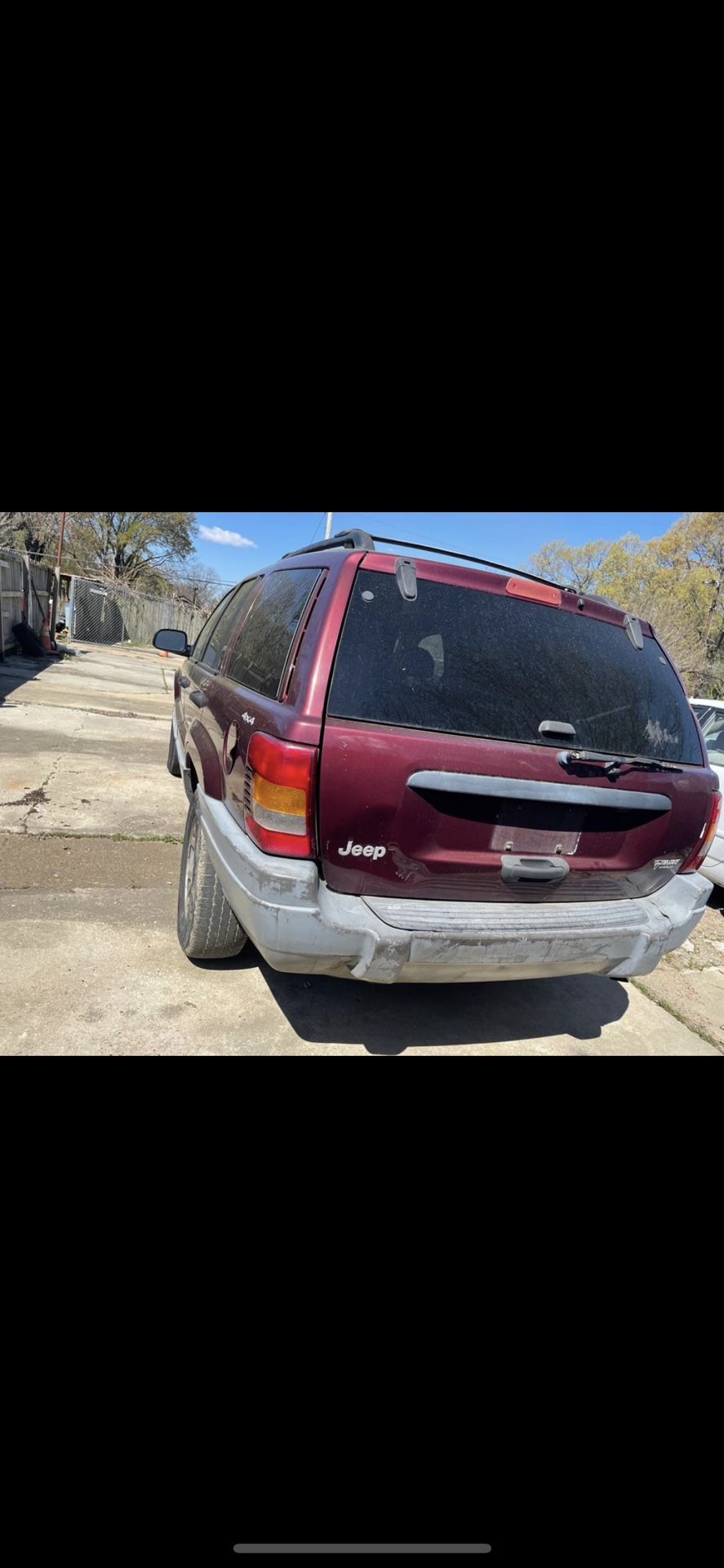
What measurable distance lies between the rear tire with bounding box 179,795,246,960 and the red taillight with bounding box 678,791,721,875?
6.49 feet

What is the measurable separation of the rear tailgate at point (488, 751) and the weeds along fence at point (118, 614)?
1787 cm

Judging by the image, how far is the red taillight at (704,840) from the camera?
2738 mm

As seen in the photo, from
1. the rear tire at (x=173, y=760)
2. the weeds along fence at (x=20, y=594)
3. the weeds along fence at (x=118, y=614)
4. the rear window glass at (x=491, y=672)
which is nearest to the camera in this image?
the rear window glass at (x=491, y=672)

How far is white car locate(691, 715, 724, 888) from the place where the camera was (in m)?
4.78

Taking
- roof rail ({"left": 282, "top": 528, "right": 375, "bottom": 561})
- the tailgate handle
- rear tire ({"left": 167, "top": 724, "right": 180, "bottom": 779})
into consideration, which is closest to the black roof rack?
roof rail ({"left": 282, "top": 528, "right": 375, "bottom": 561})

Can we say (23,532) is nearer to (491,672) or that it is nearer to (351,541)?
(351,541)

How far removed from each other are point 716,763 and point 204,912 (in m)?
4.30

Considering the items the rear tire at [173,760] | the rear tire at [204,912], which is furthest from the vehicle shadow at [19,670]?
the rear tire at [204,912]

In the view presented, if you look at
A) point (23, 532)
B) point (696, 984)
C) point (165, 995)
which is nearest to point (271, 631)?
point (165, 995)

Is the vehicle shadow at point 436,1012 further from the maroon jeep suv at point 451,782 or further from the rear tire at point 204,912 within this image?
the maroon jeep suv at point 451,782

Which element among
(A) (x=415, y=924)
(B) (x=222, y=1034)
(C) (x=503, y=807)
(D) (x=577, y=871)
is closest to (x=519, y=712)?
(C) (x=503, y=807)

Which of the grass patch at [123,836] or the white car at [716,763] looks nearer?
the grass patch at [123,836]

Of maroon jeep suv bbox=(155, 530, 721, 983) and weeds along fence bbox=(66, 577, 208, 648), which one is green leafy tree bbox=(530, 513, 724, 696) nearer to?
weeds along fence bbox=(66, 577, 208, 648)

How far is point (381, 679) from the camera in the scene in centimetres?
208
